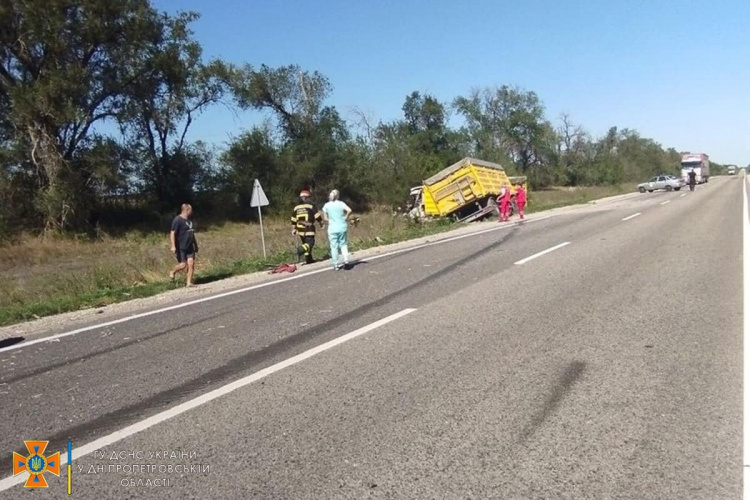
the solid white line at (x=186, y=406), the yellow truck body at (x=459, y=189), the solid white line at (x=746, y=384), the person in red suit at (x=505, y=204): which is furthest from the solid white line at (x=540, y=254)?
the yellow truck body at (x=459, y=189)

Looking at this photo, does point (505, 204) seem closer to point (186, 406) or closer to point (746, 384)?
point (746, 384)

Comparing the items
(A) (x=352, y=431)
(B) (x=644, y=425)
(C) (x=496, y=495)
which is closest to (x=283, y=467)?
(A) (x=352, y=431)

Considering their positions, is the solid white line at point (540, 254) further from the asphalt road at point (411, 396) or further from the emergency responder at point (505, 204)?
the emergency responder at point (505, 204)

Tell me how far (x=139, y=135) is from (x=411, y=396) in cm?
4318

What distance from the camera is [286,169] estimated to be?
4812 cm

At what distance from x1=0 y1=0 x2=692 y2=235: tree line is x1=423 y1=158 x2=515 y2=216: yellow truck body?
17.1 metres

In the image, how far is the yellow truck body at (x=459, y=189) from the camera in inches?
1137

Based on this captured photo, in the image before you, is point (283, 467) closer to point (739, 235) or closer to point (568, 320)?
point (568, 320)

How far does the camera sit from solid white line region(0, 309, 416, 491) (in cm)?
414

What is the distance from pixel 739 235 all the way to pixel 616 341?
11.2 meters

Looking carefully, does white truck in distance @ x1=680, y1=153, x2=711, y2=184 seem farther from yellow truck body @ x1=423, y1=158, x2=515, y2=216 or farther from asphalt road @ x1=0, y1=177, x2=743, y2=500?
asphalt road @ x1=0, y1=177, x2=743, y2=500

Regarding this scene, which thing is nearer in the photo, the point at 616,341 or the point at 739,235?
the point at 616,341

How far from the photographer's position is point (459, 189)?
29109mm

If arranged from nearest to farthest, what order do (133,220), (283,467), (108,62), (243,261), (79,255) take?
(283,467), (243,261), (79,255), (108,62), (133,220)
